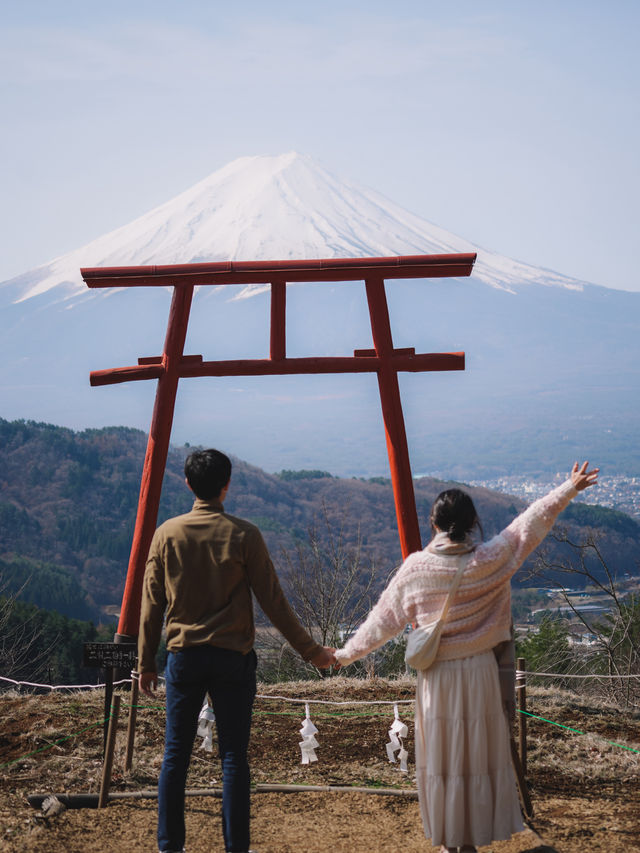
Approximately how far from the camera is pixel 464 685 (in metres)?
3.19

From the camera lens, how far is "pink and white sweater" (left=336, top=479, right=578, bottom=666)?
10.5ft

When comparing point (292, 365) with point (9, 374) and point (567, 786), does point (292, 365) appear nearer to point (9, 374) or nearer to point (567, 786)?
point (567, 786)

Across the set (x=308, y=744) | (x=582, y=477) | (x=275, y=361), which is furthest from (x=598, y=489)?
(x=582, y=477)

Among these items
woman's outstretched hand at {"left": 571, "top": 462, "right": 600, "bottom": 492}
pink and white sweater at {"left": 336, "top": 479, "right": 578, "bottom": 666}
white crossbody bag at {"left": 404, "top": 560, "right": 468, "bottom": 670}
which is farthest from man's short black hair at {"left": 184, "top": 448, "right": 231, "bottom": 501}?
woman's outstretched hand at {"left": 571, "top": 462, "right": 600, "bottom": 492}

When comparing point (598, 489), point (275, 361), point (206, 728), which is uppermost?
point (598, 489)

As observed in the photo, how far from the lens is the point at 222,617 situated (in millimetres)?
3160

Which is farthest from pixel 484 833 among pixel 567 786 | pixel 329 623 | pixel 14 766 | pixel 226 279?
pixel 329 623

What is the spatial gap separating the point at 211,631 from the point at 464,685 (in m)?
0.91

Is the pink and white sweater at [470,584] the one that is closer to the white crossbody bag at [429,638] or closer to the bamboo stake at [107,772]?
the white crossbody bag at [429,638]

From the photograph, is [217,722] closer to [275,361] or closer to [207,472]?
[207,472]

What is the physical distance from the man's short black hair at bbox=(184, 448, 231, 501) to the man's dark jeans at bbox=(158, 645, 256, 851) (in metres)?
0.55

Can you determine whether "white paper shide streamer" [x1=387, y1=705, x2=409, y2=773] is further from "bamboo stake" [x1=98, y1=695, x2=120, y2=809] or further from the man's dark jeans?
the man's dark jeans

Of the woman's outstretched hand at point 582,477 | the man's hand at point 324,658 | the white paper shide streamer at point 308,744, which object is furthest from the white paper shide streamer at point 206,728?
the woman's outstretched hand at point 582,477

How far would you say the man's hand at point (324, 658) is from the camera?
3496 mm
